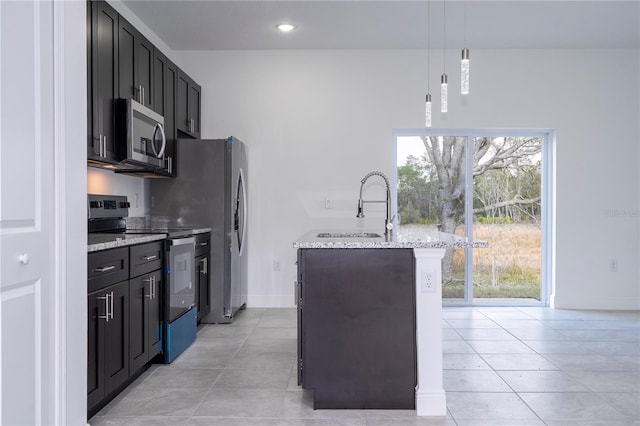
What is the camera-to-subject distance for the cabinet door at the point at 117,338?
2.46 m

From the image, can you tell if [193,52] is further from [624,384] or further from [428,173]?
[624,384]

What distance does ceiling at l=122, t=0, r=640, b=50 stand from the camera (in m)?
3.96

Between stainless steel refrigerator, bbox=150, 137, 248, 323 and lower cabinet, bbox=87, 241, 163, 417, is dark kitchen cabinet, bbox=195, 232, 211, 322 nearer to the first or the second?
stainless steel refrigerator, bbox=150, 137, 248, 323

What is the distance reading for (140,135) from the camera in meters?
3.32

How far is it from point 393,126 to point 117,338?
3.48 m

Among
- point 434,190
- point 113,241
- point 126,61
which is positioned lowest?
point 113,241

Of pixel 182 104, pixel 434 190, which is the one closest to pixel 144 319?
pixel 182 104

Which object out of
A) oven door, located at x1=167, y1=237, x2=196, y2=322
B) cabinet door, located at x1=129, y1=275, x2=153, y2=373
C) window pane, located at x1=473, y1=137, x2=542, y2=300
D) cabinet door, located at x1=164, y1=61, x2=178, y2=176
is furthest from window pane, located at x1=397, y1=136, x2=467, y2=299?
cabinet door, located at x1=129, y1=275, x2=153, y2=373

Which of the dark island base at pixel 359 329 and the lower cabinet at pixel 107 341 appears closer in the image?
the lower cabinet at pixel 107 341

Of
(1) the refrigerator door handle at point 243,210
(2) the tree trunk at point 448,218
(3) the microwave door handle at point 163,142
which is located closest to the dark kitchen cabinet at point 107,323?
(3) the microwave door handle at point 163,142

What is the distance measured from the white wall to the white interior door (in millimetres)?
3220

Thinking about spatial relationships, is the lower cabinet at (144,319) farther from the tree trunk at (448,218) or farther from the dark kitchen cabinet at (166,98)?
the tree trunk at (448,218)

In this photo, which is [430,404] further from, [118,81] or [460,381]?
[118,81]

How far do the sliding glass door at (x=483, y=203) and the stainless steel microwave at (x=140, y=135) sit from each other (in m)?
2.56
